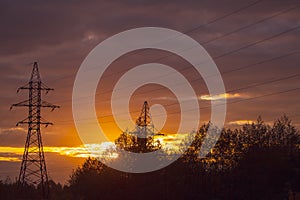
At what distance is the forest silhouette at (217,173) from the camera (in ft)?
266

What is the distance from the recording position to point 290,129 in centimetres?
9775

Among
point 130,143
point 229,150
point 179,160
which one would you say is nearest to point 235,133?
point 229,150

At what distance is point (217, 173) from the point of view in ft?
300

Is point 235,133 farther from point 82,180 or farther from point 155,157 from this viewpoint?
point 82,180

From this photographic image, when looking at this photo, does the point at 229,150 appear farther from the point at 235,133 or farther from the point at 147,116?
the point at 147,116

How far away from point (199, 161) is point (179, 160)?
428 cm

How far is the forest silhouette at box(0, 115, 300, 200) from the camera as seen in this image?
81125 millimetres

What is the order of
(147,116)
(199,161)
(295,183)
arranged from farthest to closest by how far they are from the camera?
(199,161) → (147,116) → (295,183)

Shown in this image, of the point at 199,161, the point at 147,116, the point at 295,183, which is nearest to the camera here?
the point at 295,183

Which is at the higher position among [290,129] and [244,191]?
[290,129]

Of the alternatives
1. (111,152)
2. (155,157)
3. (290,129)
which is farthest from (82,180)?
(290,129)

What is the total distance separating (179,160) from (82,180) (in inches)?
650

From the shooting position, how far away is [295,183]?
8056cm

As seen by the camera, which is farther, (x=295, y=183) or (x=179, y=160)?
(x=179, y=160)
